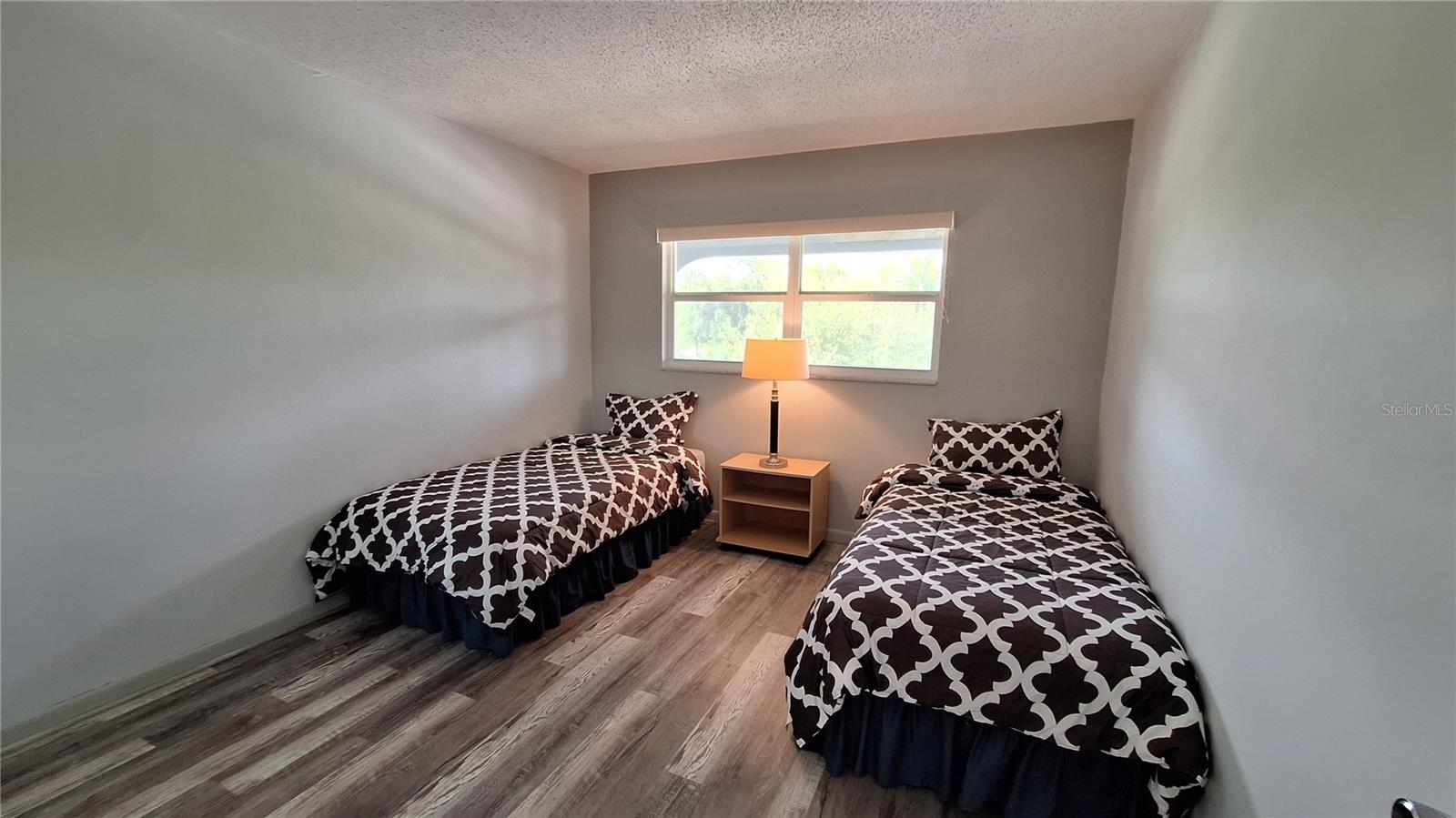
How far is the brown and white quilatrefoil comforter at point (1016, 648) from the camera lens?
4.68 feet

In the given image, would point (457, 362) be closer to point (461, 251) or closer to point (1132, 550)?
point (461, 251)

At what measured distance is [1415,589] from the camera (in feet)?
2.56

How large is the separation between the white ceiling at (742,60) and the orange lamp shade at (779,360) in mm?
1119

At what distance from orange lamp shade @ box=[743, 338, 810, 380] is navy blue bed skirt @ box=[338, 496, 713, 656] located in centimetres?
112

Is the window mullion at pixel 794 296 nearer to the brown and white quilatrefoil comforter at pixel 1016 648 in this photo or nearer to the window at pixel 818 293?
the window at pixel 818 293

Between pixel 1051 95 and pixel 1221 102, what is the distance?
101cm

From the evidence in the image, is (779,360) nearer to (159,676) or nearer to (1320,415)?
(1320,415)

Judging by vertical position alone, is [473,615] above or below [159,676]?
above

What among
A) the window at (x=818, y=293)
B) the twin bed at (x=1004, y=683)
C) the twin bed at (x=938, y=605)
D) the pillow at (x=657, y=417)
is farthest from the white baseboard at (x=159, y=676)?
the window at (x=818, y=293)

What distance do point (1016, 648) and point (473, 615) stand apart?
1.94 m

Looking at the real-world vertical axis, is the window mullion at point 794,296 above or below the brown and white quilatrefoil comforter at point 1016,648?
above

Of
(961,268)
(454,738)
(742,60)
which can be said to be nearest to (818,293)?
(961,268)

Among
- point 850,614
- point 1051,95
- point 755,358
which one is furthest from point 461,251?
point 1051,95

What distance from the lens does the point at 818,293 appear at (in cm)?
348
